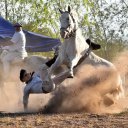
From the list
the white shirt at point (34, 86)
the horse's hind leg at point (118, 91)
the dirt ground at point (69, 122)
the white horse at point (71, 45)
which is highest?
the white horse at point (71, 45)

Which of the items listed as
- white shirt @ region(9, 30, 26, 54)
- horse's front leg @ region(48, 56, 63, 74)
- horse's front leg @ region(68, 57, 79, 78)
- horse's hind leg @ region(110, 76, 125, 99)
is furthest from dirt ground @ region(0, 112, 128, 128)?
white shirt @ region(9, 30, 26, 54)

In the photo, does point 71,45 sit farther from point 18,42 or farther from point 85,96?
point 18,42

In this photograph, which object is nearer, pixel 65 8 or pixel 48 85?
Result: pixel 48 85

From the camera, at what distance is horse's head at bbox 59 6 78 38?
945 centimetres

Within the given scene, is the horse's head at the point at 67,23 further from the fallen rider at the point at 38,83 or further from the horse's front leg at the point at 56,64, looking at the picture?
the fallen rider at the point at 38,83

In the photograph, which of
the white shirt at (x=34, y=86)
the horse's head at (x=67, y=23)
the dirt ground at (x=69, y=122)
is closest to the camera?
the dirt ground at (x=69, y=122)

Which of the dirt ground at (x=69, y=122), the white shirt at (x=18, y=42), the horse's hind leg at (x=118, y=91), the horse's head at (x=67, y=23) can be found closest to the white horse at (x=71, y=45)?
the horse's head at (x=67, y=23)

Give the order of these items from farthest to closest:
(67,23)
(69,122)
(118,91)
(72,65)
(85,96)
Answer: (118,91) → (85,96) → (72,65) → (67,23) → (69,122)

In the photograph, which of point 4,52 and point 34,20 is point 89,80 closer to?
point 4,52

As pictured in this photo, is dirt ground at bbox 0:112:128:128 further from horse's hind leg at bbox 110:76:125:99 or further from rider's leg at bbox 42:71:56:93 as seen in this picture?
horse's hind leg at bbox 110:76:125:99

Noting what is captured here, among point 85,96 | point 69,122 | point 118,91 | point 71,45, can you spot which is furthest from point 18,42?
point 69,122

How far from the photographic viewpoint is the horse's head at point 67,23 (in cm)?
945

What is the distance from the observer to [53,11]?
25.2 meters

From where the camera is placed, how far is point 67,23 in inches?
377
